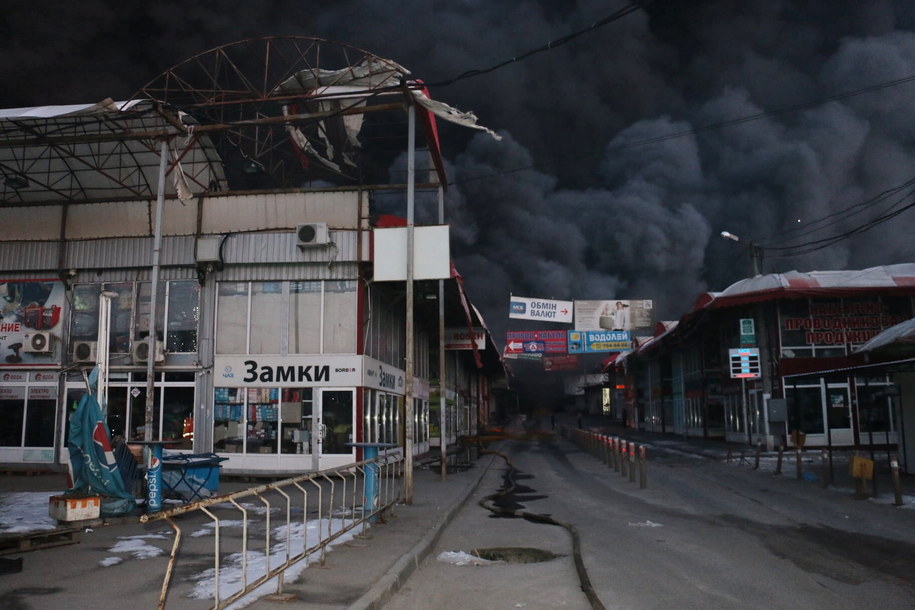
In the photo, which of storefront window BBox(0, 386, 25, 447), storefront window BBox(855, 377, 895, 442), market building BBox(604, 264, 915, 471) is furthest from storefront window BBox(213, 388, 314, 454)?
storefront window BBox(855, 377, 895, 442)

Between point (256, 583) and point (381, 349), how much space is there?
735 inches

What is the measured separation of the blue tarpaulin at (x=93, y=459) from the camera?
11.7m

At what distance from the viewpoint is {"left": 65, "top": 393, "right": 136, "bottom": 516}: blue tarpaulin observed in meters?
11.7

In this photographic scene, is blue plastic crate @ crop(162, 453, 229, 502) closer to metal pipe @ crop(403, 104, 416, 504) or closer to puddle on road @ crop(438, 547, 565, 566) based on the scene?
metal pipe @ crop(403, 104, 416, 504)

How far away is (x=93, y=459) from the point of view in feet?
38.3

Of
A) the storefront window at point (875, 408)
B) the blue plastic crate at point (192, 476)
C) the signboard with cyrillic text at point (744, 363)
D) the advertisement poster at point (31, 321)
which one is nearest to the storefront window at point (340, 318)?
the blue plastic crate at point (192, 476)

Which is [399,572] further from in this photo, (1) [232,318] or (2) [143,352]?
(2) [143,352]

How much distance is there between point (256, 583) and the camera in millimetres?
6227

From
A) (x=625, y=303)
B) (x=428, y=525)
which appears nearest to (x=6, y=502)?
(x=428, y=525)

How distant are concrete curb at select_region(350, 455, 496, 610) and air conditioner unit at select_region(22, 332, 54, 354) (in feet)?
54.2

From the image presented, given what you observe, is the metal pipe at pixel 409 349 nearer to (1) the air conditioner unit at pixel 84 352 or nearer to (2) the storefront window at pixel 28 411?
(1) the air conditioner unit at pixel 84 352

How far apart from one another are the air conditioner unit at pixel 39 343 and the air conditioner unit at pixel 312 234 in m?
8.93

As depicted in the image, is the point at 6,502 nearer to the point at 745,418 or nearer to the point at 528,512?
the point at 528,512

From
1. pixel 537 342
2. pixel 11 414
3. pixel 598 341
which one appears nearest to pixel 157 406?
pixel 11 414
